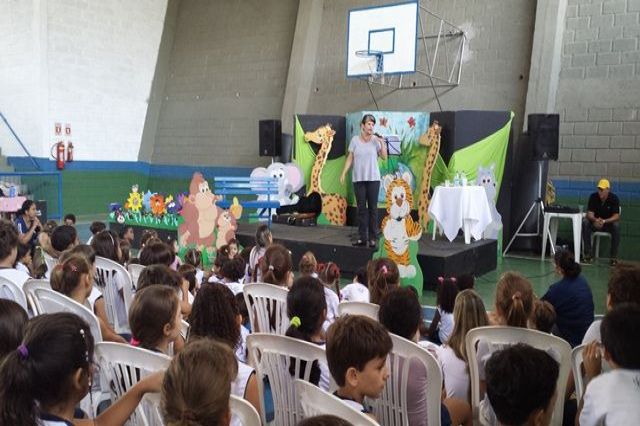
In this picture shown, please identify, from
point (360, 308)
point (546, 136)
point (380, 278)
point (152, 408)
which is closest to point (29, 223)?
point (380, 278)

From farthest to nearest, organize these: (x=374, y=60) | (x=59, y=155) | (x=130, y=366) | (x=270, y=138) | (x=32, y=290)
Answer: (x=59, y=155) → (x=270, y=138) → (x=374, y=60) → (x=32, y=290) → (x=130, y=366)

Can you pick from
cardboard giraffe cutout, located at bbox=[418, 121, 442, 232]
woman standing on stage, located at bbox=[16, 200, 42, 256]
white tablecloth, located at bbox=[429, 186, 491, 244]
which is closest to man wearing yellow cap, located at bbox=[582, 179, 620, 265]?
white tablecloth, located at bbox=[429, 186, 491, 244]

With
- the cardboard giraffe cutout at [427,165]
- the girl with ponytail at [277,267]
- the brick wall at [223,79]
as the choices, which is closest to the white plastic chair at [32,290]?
the girl with ponytail at [277,267]

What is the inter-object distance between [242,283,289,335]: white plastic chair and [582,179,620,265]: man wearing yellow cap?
17.9 ft

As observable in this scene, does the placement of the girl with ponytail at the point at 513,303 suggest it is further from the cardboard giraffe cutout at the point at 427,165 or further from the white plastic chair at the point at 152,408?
the cardboard giraffe cutout at the point at 427,165

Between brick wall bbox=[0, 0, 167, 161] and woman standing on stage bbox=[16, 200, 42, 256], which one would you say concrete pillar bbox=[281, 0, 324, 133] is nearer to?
brick wall bbox=[0, 0, 167, 161]

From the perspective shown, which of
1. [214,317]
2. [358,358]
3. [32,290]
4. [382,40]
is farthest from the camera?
[382,40]

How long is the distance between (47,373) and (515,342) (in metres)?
1.61

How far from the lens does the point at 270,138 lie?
9.88m

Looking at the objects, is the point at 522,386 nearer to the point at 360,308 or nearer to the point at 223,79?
the point at 360,308

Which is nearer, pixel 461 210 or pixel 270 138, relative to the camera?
pixel 461 210

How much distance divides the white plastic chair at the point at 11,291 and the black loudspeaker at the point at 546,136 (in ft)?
20.7

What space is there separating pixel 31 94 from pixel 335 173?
19.3 feet

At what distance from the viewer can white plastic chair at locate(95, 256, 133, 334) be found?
3.35m
